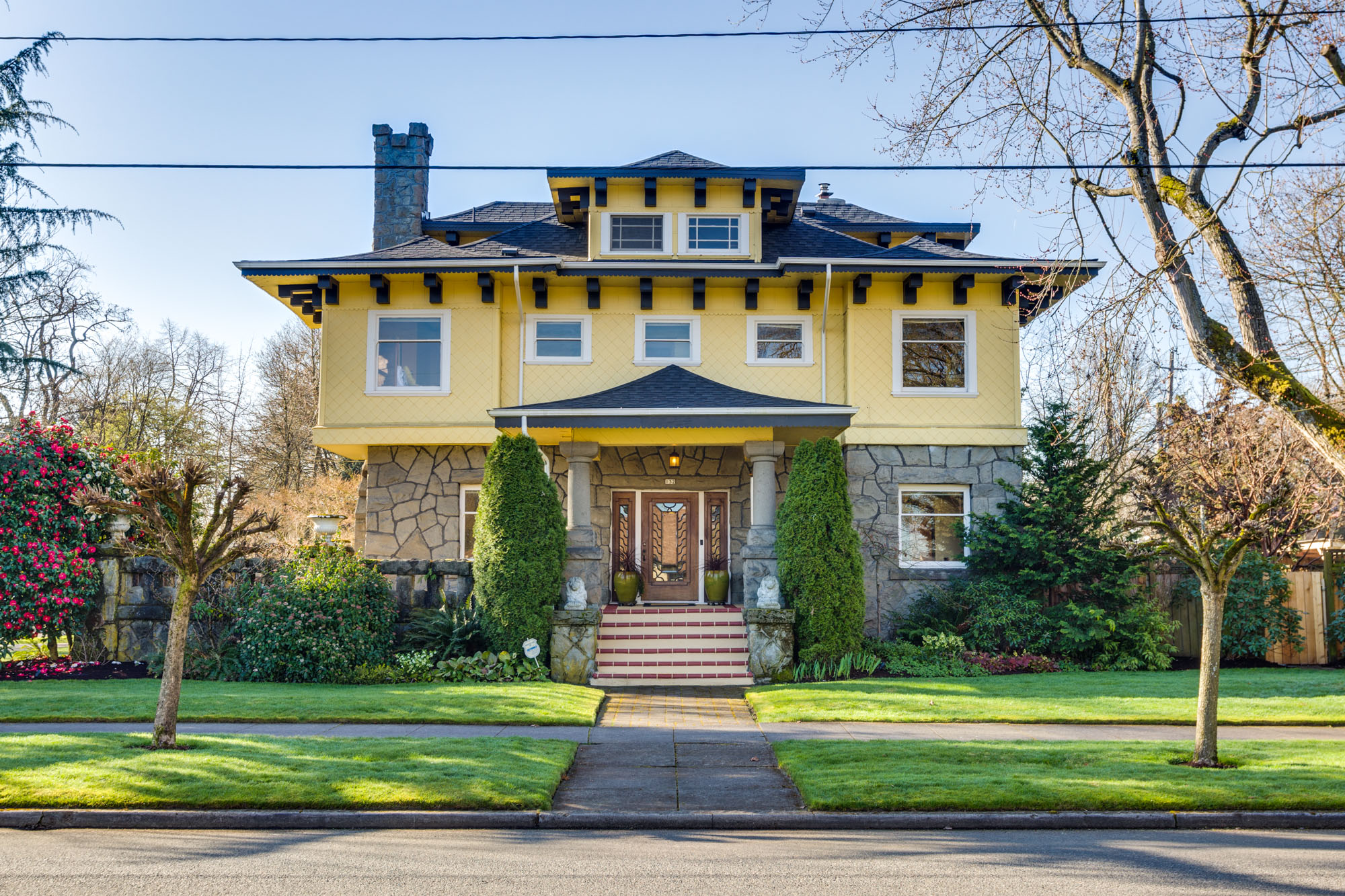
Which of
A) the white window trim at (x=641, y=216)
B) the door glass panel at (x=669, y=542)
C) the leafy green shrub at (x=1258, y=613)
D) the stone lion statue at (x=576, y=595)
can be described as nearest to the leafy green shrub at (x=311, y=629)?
the stone lion statue at (x=576, y=595)

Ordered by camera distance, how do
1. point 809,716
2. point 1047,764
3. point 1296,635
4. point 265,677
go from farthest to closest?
1. point 1296,635
2. point 265,677
3. point 809,716
4. point 1047,764

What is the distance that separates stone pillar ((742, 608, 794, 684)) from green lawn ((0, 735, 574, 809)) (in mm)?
5428

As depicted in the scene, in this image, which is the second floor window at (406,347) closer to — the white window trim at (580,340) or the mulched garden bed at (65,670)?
the white window trim at (580,340)

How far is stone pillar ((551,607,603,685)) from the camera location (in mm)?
13781

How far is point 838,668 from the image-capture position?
13.9m

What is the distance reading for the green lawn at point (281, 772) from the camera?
22.6 ft

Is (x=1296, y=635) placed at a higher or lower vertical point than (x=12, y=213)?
lower

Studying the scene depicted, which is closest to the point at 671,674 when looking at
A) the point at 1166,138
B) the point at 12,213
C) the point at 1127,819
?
the point at 1127,819

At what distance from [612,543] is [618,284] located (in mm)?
4670

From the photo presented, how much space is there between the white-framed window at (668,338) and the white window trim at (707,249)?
1210 millimetres

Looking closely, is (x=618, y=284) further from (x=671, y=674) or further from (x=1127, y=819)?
(x=1127, y=819)

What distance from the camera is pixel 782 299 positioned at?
17688mm

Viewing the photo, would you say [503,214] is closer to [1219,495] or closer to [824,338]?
[824,338]

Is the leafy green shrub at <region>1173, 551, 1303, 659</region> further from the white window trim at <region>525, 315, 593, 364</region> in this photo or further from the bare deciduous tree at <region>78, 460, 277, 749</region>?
the bare deciduous tree at <region>78, 460, 277, 749</region>
